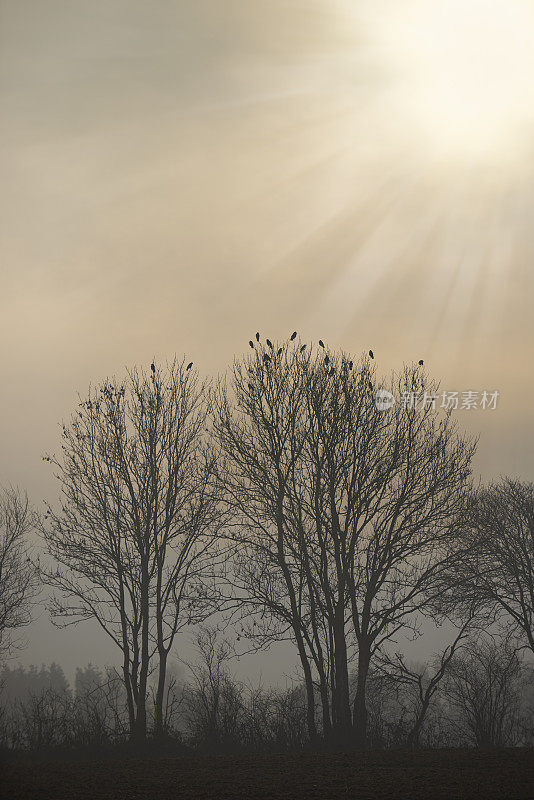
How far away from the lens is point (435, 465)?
569 inches

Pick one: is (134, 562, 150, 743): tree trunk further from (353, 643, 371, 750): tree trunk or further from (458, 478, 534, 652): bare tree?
(458, 478, 534, 652): bare tree

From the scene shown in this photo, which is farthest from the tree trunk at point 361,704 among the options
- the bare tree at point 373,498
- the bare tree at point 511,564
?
the bare tree at point 511,564

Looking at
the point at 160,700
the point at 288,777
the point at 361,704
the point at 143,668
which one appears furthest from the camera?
the point at 143,668

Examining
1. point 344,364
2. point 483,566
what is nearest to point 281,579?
point 344,364

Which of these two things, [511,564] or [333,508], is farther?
[511,564]

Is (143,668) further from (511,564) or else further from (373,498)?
(511,564)

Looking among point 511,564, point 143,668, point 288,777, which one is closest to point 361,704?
point 143,668

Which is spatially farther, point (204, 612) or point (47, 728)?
point (204, 612)

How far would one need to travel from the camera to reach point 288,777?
8.02m

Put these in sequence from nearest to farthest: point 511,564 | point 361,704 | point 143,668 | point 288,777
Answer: point 288,777 < point 361,704 < point 143,668 < point 511,564

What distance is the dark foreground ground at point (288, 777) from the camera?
7.08m

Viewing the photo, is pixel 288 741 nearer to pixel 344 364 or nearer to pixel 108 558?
pixel 108 558

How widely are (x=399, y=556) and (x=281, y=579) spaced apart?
300cm

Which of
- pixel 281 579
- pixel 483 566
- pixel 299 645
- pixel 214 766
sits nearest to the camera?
pixel 214 766
